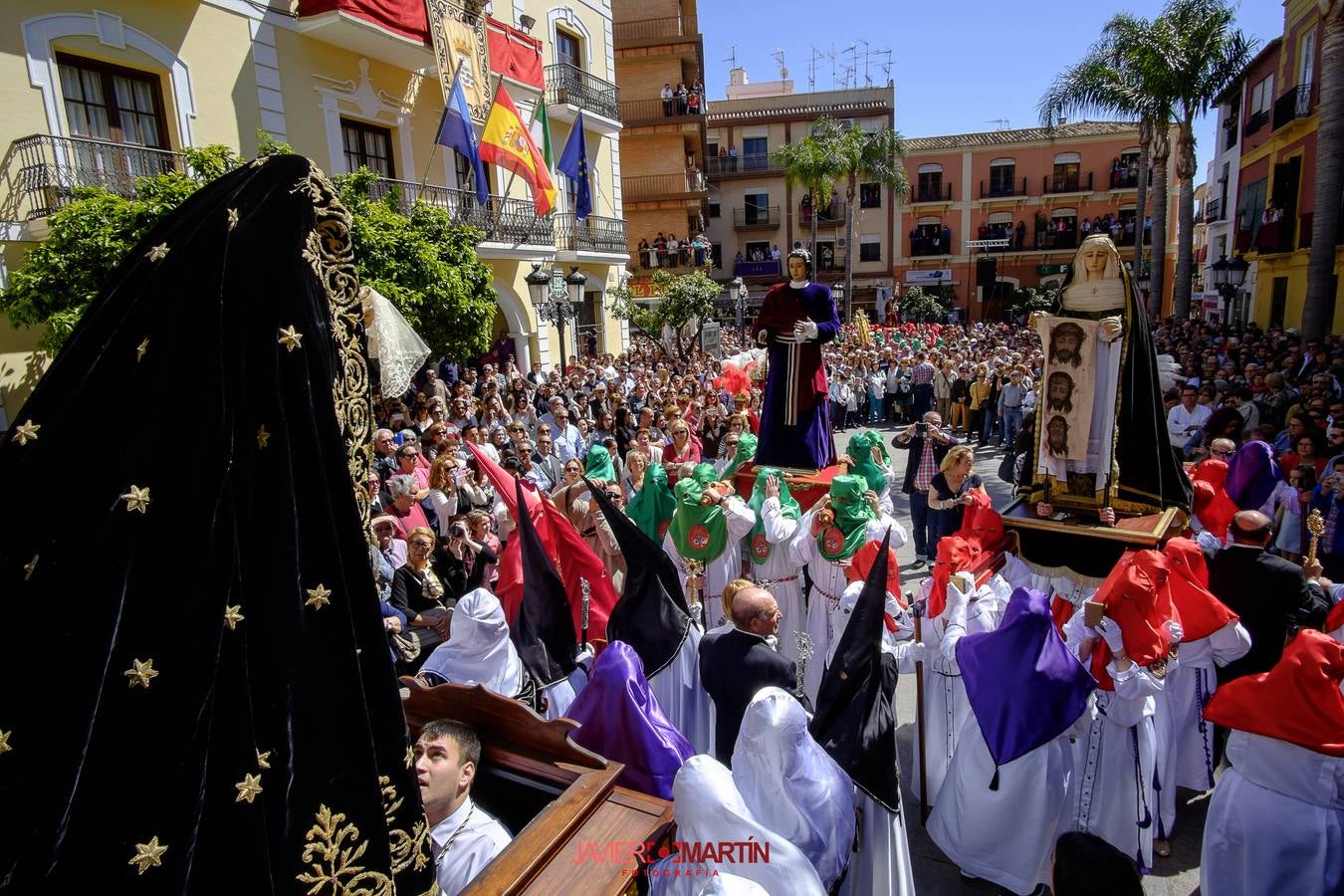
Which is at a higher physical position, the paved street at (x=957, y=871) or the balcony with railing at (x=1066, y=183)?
the balcony with railing at (x=1066, y=183)

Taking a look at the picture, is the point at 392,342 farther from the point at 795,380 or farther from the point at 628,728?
the point at 795,380

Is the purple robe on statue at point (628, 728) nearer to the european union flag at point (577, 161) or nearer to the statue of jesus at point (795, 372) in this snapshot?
the statue of jesus at point (795, 372)

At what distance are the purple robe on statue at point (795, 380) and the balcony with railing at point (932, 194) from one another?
37040 mm

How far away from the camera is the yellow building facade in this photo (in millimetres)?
9172

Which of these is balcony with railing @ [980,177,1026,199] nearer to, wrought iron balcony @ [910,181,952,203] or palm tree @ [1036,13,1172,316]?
wrought iron balcony @ [910,181,952,203]

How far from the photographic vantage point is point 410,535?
511 centimetres

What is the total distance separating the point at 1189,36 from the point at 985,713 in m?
22.4

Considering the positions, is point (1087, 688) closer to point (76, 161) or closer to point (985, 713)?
point (985, 713)

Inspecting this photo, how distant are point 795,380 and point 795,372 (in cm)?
7

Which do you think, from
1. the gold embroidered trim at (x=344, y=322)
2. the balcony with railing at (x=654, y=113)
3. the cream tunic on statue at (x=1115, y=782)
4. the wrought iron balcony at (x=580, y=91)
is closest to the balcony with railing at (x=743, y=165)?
the balcony with railing at (x=654, y=113)

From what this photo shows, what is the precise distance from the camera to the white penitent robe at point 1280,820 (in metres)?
3.01

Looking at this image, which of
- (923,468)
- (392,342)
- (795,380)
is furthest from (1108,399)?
(392,342)

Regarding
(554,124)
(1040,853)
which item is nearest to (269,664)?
(1040,853)

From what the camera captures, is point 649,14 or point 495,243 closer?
point 495,243
